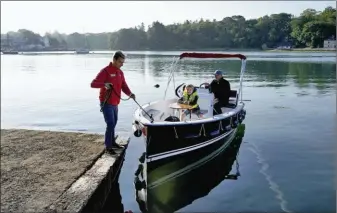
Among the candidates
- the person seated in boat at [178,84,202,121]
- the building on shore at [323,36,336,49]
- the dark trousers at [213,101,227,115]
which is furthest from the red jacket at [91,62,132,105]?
the building on shore at [323,36,336,49]

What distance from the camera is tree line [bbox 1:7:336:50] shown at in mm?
113312

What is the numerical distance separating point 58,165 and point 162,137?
235 cm

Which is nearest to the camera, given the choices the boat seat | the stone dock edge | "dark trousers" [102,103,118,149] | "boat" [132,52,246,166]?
the stone dock edge

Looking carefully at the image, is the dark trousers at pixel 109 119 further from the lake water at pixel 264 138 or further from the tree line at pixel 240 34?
the tree line at pixel 240 34

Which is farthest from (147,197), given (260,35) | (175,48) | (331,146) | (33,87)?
(175,48)

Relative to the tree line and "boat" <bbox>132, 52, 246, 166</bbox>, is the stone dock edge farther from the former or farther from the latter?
the tree line

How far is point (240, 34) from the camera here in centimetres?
13288

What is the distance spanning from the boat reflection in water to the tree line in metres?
104

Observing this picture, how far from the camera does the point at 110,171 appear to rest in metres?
7.76

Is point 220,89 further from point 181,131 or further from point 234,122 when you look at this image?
point 181,131

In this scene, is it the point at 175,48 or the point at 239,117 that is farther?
the point at 175,48

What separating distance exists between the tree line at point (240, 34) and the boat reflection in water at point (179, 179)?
104 meters

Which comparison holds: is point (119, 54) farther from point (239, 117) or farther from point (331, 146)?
point (331, 146)

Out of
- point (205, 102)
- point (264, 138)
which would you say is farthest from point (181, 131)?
point (264, 138)
